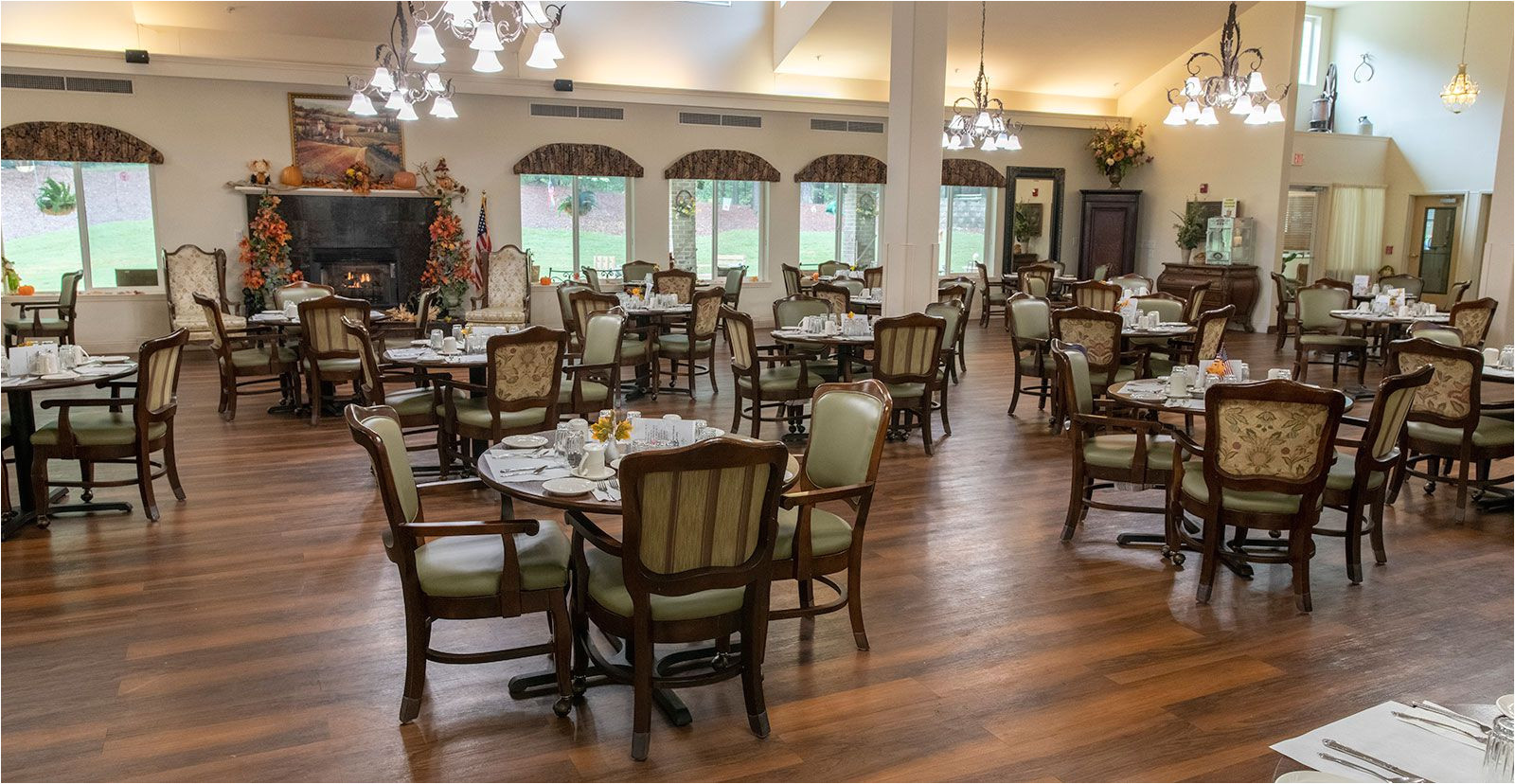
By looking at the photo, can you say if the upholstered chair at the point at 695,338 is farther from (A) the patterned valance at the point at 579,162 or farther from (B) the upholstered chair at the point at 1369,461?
(B) the upholstered chair at the point at 1369,461

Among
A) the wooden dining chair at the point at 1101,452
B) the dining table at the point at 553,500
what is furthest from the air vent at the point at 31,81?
the wooden dining chair at the point at 1101,452

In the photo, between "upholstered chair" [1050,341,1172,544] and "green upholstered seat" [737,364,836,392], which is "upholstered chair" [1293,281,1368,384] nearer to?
"green upholstered seat" [737,364,836,392]

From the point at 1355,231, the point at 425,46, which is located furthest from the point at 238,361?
the point at 1355,231

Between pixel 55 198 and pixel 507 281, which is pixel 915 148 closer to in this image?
pixel 507 281

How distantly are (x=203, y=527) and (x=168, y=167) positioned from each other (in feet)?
26.8

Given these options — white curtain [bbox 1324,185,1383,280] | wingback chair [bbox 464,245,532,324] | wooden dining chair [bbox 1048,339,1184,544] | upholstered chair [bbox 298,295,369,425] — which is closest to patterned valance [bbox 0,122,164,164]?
wingback chair [bbox 464,245,532,324]

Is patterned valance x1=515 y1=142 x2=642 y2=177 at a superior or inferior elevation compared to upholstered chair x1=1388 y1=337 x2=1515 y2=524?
superior

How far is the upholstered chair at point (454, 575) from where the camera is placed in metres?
3.08

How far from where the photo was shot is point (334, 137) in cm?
1215

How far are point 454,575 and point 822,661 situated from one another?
1349mm

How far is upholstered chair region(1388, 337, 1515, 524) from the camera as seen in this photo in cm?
541

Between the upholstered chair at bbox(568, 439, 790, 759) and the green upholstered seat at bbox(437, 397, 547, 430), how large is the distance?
264 centimetres

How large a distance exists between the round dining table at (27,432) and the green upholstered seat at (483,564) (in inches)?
113

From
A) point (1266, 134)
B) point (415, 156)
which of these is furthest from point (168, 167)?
point (1266, 134)
